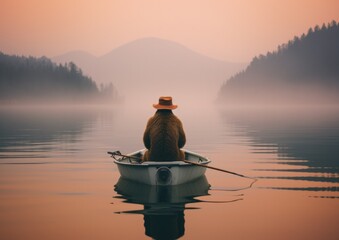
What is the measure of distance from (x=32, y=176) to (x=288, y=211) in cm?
971

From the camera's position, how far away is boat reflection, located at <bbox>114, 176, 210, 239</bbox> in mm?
11005

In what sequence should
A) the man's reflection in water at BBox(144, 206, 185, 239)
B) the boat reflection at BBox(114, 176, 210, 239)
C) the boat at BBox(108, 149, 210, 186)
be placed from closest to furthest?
1. the man's reflection in water at BBox(144, 206, 185, 239)
2. the boat reflection at BBox(114, 176, 210, 239)
3. the boat at BBox(108, 149, 210, 186)

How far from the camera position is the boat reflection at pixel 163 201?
11005 millimetres

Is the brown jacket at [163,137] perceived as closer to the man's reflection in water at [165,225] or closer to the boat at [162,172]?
the boat at [162,172]

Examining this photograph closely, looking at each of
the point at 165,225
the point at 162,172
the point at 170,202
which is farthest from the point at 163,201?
the point at 165,225

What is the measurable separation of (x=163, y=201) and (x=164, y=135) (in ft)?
8.80

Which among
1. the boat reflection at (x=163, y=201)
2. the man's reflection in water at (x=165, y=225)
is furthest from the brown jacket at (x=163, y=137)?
the man's reflection in water at (x=165, y=225)

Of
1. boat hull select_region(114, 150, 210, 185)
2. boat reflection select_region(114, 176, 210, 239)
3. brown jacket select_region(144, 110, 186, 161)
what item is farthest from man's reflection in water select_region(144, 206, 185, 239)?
brown jacket select_region(144, 110, 186, 161)

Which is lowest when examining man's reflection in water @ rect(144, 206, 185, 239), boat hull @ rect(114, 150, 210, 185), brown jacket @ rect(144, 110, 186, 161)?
man's reflection in water @ rect(144, 206, 185, 239)

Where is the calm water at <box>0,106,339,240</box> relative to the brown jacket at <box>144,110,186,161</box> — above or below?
below

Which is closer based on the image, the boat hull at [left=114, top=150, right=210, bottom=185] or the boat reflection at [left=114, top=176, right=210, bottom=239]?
the boat reflection at [left=114, top=176, right=210, bottom=239]

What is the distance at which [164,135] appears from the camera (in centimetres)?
1600

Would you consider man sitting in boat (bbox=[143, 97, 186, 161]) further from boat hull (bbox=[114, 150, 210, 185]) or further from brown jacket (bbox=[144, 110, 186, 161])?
boat hull (bbox=[114, 150, 210, 185])

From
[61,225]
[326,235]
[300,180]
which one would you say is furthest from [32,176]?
[326,235]
